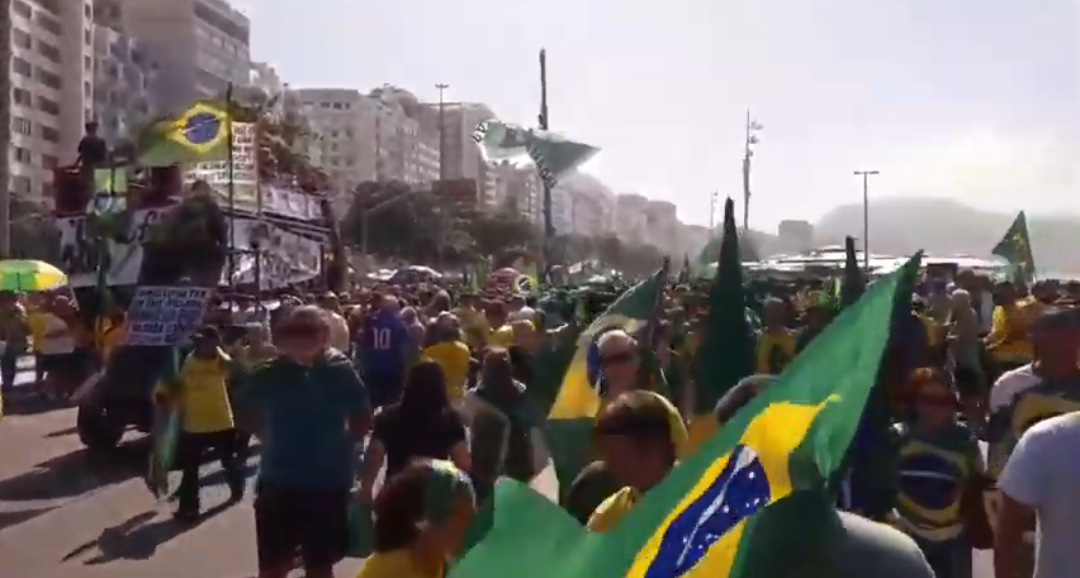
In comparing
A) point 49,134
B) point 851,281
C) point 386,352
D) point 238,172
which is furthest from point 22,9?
point 851,281

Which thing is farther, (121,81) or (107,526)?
(121,81)

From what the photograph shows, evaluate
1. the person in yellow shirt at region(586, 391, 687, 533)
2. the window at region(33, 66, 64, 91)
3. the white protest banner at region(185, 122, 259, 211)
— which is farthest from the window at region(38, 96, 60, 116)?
the person in yellow shirt at region(586, 391, 687, 533)

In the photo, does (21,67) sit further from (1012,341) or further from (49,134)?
(1012,341)

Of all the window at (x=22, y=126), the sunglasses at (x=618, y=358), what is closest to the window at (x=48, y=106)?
the window at (x=22, y=126)

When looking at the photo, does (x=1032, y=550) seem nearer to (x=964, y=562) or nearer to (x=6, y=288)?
(x=964, y=562)

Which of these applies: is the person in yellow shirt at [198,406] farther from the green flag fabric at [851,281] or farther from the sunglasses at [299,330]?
the green flag fabric at [851,281]

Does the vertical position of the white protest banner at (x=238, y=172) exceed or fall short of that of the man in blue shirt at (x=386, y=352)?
it exceeds it

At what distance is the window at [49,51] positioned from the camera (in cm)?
9681

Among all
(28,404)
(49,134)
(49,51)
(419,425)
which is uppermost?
(49,51)

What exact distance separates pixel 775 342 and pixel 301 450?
523 cm

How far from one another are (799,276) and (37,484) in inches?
1301

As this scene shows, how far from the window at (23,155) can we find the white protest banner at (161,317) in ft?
267

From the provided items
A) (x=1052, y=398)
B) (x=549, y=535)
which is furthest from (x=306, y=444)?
(x=549, y=535)

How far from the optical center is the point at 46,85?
97.8 meters
